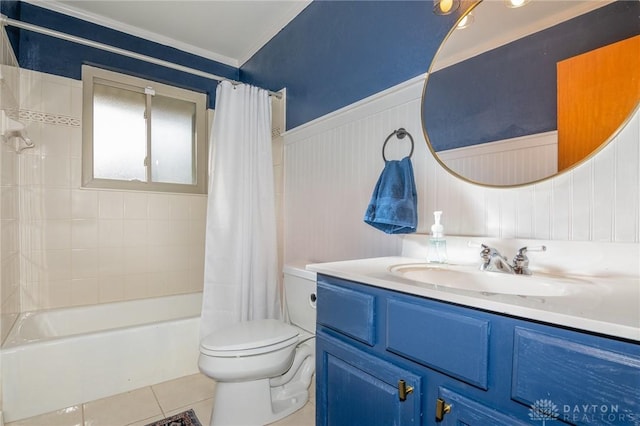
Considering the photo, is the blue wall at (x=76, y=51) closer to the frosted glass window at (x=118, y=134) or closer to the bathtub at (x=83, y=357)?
the frosted glass window at (x=118, y=134)

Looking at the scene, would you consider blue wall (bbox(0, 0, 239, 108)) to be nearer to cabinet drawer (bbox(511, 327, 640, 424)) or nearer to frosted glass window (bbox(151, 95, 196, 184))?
frosted glass window (bbox(151, 95, 196, 184))

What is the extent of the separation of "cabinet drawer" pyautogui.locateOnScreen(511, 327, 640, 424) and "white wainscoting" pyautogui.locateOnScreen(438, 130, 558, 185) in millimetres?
617

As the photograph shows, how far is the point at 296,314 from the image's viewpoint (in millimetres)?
1665

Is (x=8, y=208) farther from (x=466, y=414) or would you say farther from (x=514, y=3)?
(x=514, y=3)

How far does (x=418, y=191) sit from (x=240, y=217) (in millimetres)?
1115

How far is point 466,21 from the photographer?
1.13m

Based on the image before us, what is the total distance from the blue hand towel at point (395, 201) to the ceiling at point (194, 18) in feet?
4.53

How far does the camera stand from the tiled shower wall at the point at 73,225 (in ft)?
6.56

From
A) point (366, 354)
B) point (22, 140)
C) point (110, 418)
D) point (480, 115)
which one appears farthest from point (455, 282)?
point (22, 140)

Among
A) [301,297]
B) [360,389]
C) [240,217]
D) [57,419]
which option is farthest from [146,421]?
[360,389]

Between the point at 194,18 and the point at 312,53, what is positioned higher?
the point at 194,18

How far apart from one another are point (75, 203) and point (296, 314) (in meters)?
1.75

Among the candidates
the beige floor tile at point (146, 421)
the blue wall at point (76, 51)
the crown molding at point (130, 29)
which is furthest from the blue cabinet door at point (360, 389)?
the crown molding at point (130, 29)

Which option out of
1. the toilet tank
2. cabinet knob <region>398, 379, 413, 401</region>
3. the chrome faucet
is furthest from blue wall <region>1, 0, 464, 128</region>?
cabinet knob <region>398, 379, 413, 401</region>
